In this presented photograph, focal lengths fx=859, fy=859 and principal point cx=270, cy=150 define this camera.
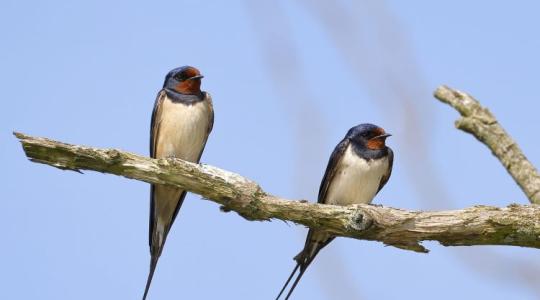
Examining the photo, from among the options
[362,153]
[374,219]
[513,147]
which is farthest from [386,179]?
[374,219]

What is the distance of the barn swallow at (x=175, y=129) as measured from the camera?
5.98m

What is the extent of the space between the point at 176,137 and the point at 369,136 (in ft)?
4.43

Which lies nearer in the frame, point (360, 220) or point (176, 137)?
point (360, 220)

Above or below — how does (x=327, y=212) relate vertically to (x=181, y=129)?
below

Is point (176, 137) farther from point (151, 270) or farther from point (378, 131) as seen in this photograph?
point (378, 131)

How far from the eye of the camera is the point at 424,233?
4113 mm

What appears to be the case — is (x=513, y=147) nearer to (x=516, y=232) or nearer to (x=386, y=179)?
(x=386, y=179)

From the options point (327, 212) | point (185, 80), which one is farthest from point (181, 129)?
point (327, 212)

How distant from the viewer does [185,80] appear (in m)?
6.20

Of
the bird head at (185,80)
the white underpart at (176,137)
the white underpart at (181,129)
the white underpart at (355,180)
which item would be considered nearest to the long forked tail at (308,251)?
the white underpart at (355,180)

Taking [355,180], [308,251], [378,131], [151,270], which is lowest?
[151,270]

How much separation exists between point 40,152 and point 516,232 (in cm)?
222

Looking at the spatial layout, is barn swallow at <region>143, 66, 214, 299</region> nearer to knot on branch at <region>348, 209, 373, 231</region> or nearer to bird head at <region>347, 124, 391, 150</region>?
bird head at <region>347, 124, 391, 150</region>

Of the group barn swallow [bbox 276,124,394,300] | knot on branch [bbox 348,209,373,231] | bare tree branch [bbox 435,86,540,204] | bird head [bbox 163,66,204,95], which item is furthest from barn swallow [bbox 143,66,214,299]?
knot on branch [bbox 348,209,373,231]
